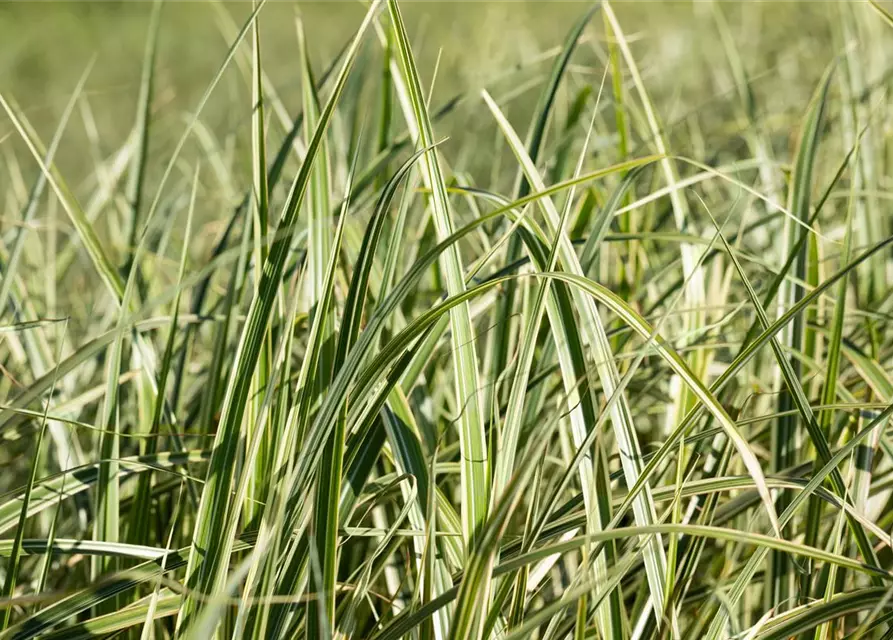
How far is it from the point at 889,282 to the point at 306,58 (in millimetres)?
760

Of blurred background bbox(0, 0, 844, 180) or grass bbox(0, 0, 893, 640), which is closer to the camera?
grass bbox(0, 0, 893, 640)

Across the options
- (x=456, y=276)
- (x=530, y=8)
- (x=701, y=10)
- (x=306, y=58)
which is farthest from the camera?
(x=530, y=8)

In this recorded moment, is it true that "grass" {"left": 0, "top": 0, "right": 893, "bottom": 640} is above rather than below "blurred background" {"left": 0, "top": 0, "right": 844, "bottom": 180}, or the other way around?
below

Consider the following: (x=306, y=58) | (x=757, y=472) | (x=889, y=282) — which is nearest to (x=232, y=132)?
(x=306, y=58)

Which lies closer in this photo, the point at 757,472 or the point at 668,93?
the point at 757,472

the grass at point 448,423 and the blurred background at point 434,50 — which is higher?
the blurred background at point 434,50

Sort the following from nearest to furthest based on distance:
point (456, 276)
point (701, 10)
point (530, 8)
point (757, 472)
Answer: point (757, 472) < point (456, 276) < point (701, 10) < point (530, 8)

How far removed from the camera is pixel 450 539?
0.59m

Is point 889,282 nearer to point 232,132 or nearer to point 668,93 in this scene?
point 232,132

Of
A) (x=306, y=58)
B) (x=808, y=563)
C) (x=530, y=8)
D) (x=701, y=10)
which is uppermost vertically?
(x=530, y=8)

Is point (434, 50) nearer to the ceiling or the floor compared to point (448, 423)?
nearer to the ceiling

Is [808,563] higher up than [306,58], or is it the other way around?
[306,58]

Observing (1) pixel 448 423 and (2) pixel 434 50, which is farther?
(2) pixel 434 50

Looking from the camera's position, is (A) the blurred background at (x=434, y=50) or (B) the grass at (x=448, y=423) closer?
(B) the grass at (x=448, y=423)
